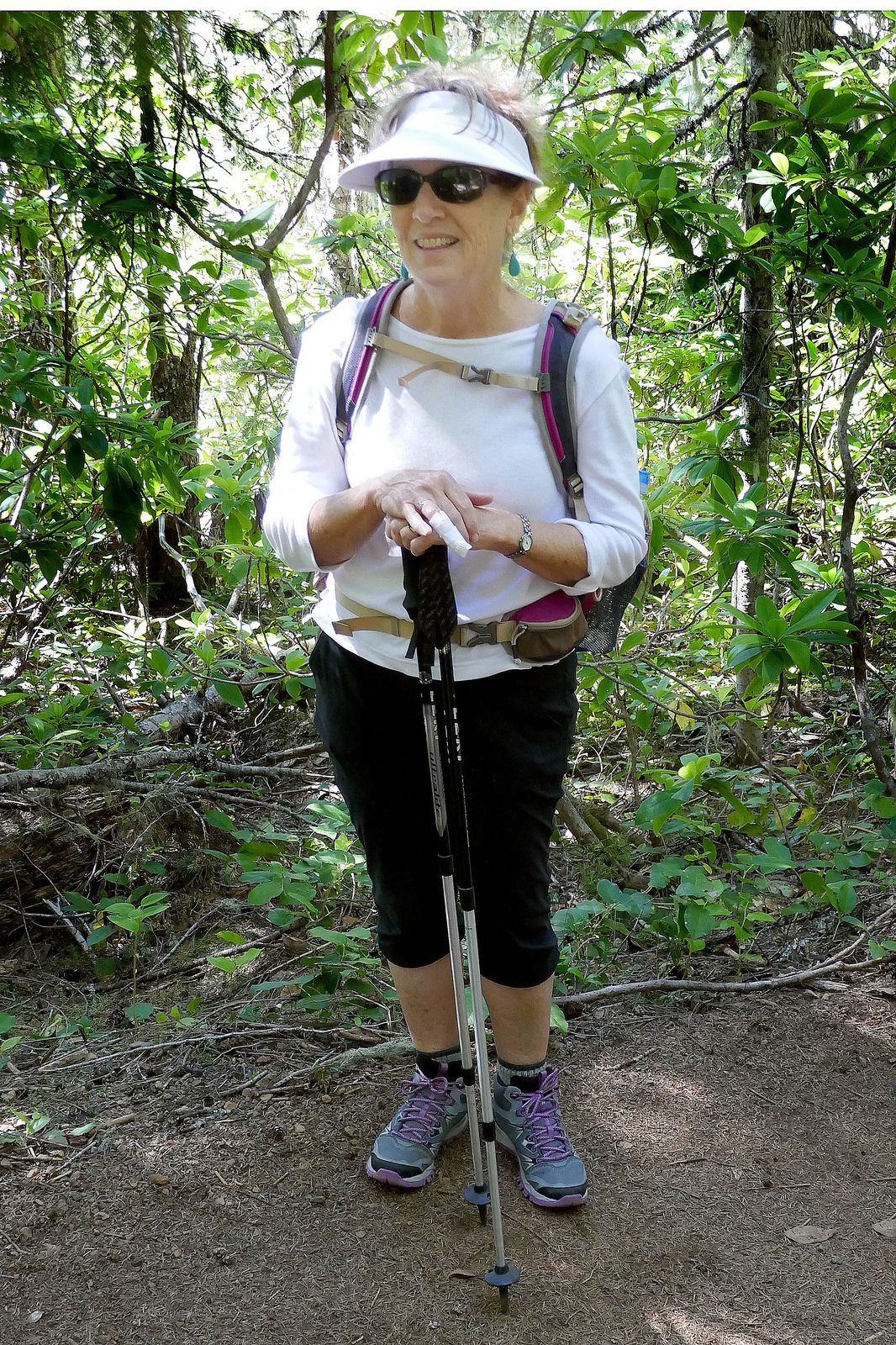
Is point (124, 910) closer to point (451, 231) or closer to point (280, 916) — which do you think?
point (280, 916)

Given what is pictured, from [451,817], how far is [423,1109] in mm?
856

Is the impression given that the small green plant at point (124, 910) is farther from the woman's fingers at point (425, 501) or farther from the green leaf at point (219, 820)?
the woman's fingers at point (425, 501)

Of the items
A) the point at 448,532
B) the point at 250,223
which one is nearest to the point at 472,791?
the point at 448,532

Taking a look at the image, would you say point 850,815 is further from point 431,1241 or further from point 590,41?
point 590,41

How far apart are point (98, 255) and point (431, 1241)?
288cm

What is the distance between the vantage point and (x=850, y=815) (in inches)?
152

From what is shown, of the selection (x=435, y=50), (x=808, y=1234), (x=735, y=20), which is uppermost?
(x=735, y=20)

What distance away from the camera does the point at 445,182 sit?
5.94ft

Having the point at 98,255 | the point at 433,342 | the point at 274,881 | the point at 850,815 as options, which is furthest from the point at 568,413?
the point at 850,815

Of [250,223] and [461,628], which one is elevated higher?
[250,223]

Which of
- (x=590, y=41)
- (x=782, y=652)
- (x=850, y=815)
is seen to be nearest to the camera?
(x=782, y=652)

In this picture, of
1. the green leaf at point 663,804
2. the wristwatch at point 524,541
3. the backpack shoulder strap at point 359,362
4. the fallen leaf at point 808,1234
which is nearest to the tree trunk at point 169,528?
the green leaf at point 663,804

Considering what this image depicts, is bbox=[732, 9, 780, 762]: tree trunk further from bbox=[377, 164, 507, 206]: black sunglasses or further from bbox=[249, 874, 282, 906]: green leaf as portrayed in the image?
bbox=[377, 164, 507, 206]: black sunglasses

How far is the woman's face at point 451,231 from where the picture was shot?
1.83 m
